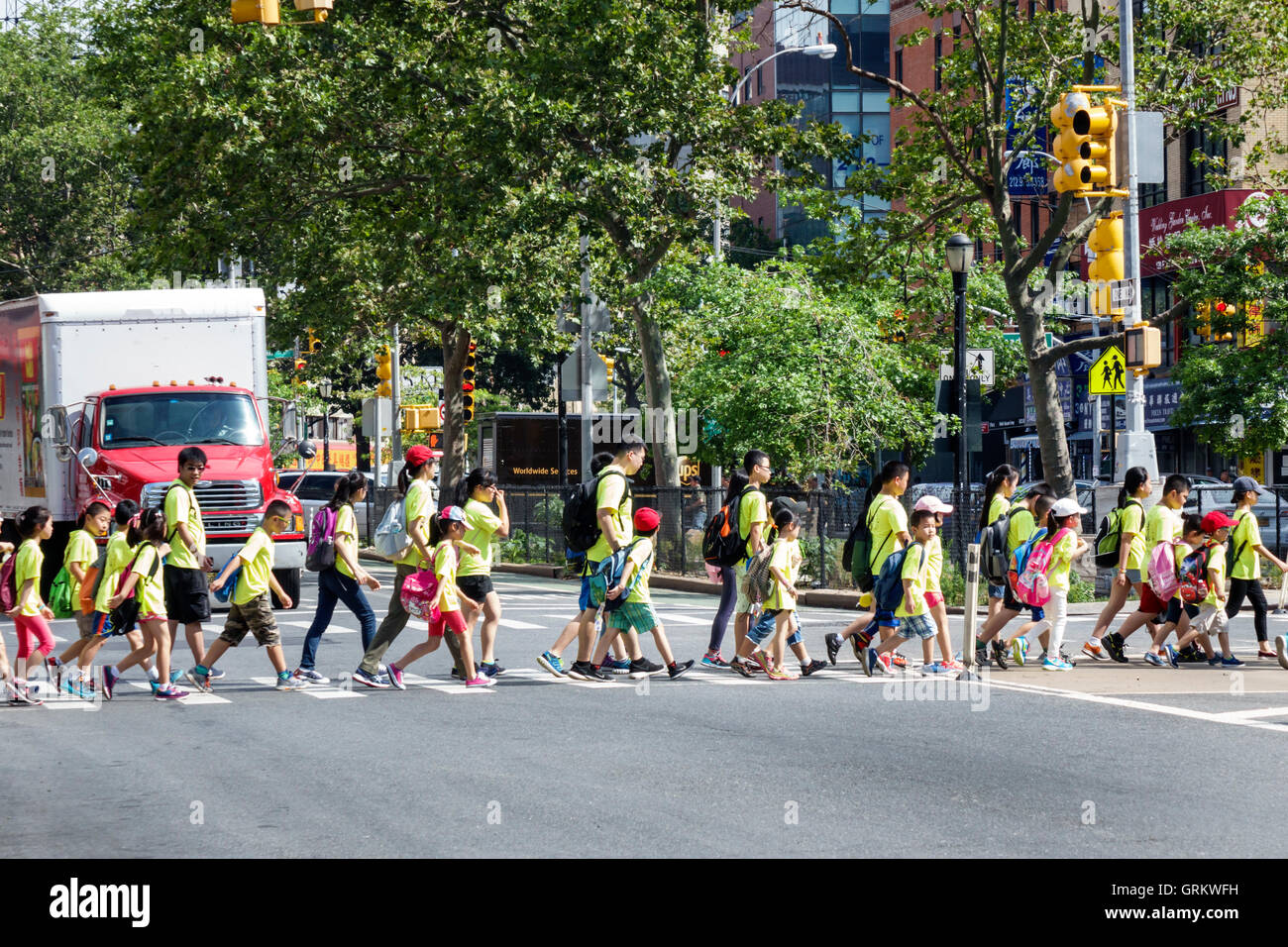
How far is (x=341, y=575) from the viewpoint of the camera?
1398 centimetres

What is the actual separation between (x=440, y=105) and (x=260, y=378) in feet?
28.9

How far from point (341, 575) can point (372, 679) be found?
0.88 meters

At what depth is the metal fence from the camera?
25266 mm

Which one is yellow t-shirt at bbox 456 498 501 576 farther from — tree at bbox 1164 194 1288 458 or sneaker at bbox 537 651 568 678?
tree at bbox 1164 194 1288 458

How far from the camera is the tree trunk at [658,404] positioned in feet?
100

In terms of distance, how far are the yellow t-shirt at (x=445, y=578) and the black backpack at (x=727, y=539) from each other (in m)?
2.22

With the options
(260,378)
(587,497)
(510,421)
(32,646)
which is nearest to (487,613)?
(587,497)

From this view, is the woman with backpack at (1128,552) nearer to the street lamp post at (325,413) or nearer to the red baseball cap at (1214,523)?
the red baseball cap at (1214,523)

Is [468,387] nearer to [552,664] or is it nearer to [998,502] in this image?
[998,502]

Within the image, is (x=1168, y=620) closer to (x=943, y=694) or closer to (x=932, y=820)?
(x=943, y=694)

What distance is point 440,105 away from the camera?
97.6 ft

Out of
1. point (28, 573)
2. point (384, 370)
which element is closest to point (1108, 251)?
point (28, 573)

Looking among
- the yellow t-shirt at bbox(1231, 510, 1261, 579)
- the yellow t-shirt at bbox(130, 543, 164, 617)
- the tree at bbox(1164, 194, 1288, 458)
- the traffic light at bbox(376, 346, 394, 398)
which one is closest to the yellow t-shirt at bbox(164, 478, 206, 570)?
the yellow t-shirt at bbox(130, 543, 164, 617)

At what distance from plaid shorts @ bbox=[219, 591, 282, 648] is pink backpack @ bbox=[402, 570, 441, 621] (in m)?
1.04
